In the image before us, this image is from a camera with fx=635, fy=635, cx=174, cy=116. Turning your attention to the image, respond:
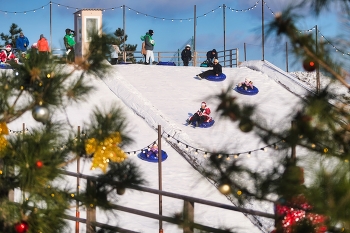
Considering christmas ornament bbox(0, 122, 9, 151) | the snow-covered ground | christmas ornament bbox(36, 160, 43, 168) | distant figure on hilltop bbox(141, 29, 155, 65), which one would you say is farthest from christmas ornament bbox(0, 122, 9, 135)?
distant figure on hilltop bbox(141, 29, 155, 65)

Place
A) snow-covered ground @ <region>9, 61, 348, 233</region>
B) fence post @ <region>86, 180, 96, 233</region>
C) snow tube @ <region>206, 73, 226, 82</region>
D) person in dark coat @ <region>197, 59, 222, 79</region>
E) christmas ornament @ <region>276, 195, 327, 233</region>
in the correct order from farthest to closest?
person in dark coat @ <region>197, 59, 222, 79</region> < snow tube @ <region>206, 73, 226, 82</region> < fence post @ <region>86, 180, 96, 233</region> < snow-covered ground @ <region>9, 61, 348, 233</region> < christmas ornament @ <region>276, 195, 327, 233</region>

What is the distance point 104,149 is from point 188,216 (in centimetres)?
69

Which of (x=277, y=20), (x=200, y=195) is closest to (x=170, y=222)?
(x=277, y=20)

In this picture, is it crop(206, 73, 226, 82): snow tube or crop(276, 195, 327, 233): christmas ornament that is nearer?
crop(276, 195, 327, 233): christmas ornament

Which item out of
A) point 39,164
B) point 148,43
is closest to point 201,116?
point 148,43

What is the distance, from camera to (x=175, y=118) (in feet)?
48.8

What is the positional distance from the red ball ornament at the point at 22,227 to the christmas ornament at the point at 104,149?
1.83 feet

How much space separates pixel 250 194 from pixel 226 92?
563 millimetres

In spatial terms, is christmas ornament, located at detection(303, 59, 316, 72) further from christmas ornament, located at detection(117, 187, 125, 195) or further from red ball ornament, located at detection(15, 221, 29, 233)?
red ball ornament, located at detection(15, 221, 29, 233)

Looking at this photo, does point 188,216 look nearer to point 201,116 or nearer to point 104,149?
point 104,149

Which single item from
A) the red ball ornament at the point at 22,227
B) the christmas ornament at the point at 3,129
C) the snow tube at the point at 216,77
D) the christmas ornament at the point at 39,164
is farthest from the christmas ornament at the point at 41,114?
the snow tube at the point at 216,77

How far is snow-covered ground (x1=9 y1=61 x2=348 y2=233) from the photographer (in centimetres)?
352

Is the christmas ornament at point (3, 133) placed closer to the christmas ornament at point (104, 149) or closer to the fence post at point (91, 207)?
the christmas ornament at point (104, 149)

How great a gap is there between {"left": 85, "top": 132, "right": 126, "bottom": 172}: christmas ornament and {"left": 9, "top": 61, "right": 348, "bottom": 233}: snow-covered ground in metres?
0.24
